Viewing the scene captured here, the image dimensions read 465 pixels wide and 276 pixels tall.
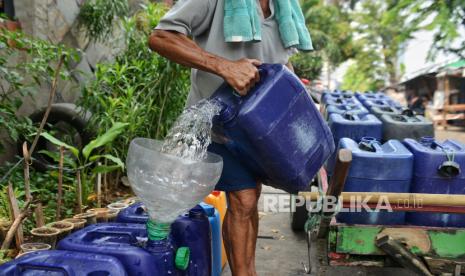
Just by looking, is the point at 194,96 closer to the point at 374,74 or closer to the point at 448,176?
Result: the point at 448,176

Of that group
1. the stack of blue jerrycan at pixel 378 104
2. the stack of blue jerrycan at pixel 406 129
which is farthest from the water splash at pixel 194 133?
the stack of blue jerrycan at pixel 378 104

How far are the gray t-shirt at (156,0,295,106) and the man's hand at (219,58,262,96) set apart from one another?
238 mm

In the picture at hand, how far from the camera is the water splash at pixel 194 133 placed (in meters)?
1.93

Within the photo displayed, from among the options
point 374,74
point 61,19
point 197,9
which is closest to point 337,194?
point 197,9

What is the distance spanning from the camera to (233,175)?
218 cm

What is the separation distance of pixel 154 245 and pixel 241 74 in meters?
0.79

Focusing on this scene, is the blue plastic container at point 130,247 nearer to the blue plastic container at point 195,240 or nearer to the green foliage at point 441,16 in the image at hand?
the blue plastic container at point 195,240

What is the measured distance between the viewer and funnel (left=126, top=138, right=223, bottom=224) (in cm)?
182

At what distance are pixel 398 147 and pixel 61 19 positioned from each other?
461cm

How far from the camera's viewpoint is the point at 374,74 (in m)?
29.6

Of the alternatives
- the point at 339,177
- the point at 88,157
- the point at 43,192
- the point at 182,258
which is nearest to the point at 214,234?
the point at 182,258

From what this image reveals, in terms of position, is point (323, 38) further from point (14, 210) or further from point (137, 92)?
point (14, 210)

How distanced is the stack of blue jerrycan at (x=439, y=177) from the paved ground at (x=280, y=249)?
2.90ft

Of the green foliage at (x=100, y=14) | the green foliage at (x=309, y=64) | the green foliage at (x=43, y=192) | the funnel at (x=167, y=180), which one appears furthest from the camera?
→ the green foliage at (x=309, y=64)
